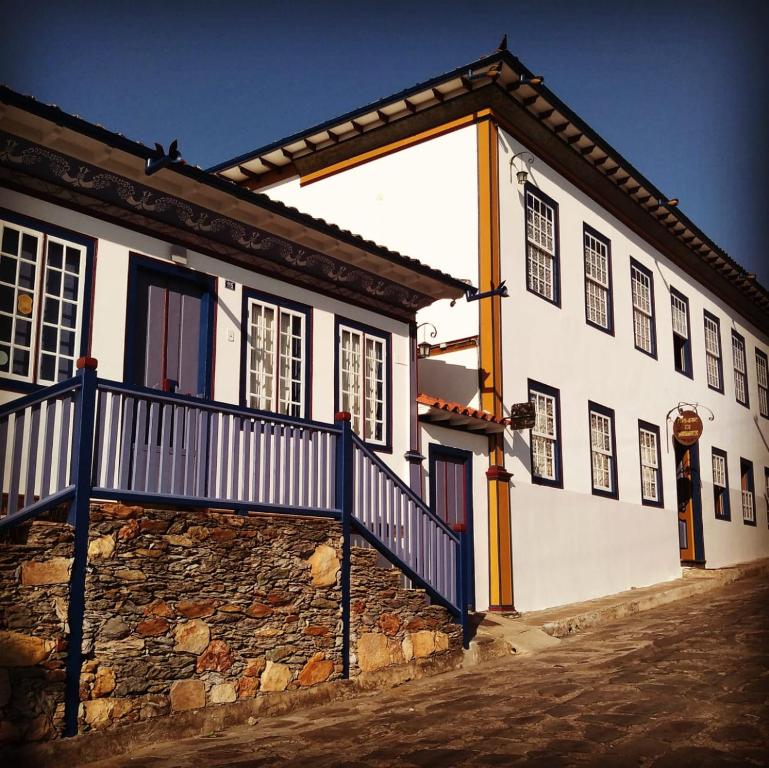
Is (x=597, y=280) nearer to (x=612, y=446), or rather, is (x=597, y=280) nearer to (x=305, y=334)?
(x=612, y=446)

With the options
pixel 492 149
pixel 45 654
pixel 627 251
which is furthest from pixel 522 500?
pixel 45 654

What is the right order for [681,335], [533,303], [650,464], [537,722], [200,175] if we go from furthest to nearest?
[681,335]
[650,464]
[533,303]
[200,175]
[537,722]

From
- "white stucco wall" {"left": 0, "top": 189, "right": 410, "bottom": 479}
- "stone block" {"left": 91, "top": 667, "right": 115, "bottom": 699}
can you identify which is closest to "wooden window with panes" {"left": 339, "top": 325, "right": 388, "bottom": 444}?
"white stucco wall" {"left": 0, "top": 189, "right": 410, "bottom": 479}

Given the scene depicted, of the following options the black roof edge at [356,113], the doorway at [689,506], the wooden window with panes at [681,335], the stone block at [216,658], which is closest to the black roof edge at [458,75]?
the black roof edge at [356,113]

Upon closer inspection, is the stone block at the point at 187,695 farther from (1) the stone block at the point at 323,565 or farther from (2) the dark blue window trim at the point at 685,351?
(2) the dark blue window trim at the point at 685,351

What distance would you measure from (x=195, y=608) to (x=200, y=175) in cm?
414

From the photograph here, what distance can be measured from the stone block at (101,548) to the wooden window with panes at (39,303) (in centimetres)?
193

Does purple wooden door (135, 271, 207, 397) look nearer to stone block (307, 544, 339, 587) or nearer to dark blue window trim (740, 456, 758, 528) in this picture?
stone block (307, 544, 339, 587)

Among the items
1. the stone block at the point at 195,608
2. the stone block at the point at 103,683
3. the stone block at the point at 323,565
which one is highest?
the stone block at the point at 323,565

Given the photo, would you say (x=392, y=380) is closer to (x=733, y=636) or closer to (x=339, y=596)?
(x=339, y=596)

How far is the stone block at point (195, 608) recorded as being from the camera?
23.3 ft

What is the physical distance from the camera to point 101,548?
21.7ft

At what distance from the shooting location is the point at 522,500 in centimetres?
1359

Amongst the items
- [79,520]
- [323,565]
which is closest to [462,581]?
[323,565]
